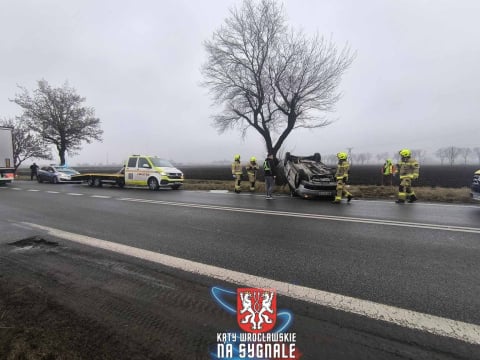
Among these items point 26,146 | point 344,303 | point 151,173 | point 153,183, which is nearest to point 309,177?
point 344,303

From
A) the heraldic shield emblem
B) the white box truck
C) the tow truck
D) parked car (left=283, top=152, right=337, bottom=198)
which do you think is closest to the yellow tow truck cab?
the tow truck

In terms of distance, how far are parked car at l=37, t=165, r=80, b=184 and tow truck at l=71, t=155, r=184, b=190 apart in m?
5.92

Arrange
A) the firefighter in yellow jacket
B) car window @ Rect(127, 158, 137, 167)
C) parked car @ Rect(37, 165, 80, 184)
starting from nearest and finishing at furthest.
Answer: the firefighter in yellow jacket < car window @ Rect(127, 158, 137, 167) < parked car @ Rect(37, 165, 80, 184)

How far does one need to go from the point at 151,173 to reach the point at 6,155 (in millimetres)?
11812

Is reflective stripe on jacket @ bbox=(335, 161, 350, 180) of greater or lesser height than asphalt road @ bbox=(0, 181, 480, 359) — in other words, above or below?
above

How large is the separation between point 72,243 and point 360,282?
460cm

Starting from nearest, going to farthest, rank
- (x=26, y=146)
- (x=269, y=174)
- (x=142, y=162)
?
(x=269, y=174)
(x=142, y=162)
(x=26, y=146)

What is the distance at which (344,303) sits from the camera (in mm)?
2773

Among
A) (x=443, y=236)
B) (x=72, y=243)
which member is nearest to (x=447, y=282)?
(x=443, y=236)

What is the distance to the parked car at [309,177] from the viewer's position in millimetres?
10617

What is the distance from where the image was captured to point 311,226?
6109 mm

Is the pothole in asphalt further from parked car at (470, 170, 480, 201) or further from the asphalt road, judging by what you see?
parked car at (470, 170, 480, 201)

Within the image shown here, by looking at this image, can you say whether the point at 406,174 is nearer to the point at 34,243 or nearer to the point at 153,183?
the point at 34,243

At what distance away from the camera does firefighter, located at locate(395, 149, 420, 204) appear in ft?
32.1
